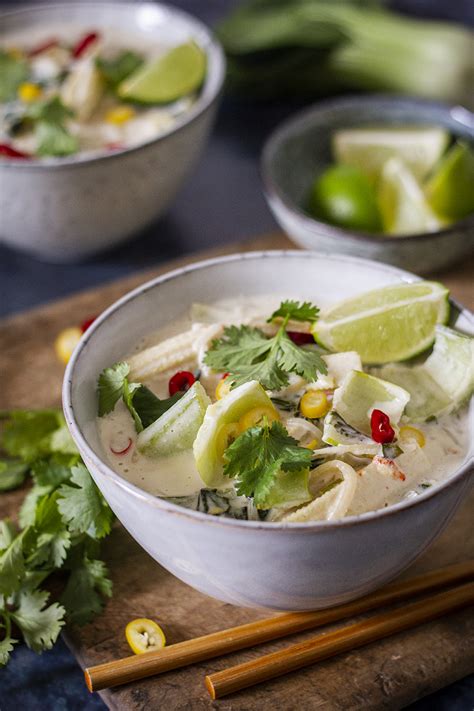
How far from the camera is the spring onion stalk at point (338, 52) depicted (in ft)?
16.3

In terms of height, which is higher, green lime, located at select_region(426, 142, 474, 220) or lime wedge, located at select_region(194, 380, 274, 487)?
lime wedge, located at select_region(194, 380, 274, 487)

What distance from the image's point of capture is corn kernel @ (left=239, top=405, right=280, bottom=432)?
2.40m

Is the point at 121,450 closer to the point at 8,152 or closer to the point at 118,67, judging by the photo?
the point at 8,152

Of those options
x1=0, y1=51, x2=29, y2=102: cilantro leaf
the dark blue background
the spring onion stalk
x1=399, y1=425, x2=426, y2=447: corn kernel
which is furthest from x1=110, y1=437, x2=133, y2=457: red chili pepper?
the spring onion stalk

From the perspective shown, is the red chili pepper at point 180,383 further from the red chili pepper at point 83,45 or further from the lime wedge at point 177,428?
the red chili pepper at point 83,45

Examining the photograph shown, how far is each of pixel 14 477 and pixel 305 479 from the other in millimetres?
1144

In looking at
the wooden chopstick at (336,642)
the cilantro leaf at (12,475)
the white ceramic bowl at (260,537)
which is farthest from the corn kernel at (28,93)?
the wooden chopstick at (336,642)

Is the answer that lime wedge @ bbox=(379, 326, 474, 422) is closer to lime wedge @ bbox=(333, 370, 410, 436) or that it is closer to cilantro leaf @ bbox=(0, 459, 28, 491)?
lime wedge @ bbox=(333, 370, 410, 436)

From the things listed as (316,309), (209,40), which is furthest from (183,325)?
(209,40)

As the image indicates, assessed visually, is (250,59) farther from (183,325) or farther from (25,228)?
(183,325)

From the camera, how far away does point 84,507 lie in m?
2.65

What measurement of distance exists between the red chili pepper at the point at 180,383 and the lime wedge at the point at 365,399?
1.44ft

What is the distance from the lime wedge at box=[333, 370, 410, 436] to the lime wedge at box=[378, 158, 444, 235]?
1.57 metres

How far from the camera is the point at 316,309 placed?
9.15 feet
